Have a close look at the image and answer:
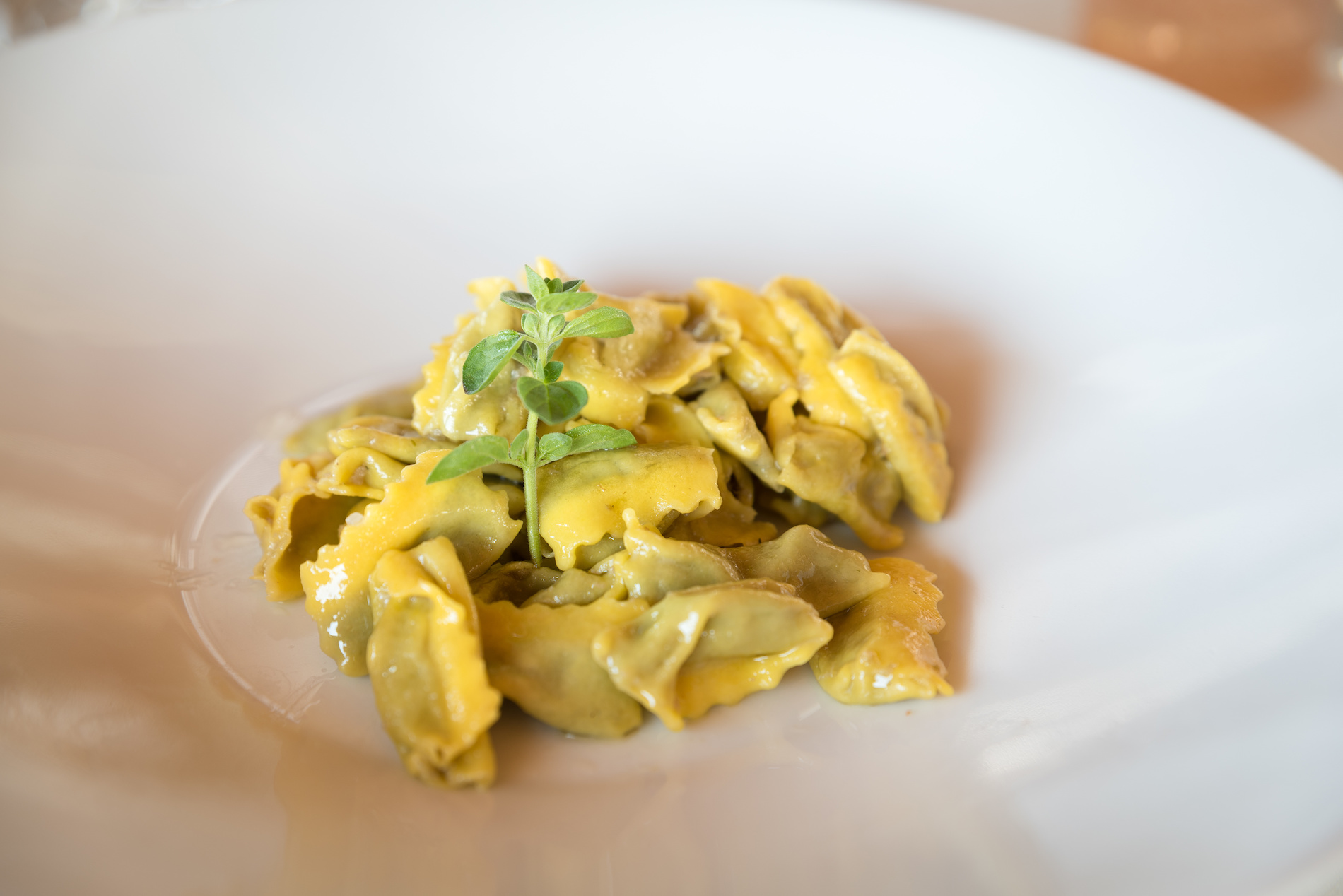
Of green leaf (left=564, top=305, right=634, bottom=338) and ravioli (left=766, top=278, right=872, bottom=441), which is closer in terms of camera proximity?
green leaf (left=564, top=305, right=634, bottom=338)

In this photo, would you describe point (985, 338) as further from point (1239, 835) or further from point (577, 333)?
point (1239, 835)

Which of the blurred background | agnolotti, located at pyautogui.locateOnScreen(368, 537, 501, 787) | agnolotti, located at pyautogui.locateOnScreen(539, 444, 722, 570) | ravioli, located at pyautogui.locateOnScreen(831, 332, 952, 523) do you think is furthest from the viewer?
the blurred background

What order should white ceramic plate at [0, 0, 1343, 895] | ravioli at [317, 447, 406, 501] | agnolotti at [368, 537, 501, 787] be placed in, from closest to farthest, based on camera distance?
1. white ceramic plate at [0, 0, 1343, 895]
2. agnolotti at [368, 537, 501, 787]
3. ravioli at [317, 447, 406, 501]

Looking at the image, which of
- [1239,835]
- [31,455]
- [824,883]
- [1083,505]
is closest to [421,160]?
[31,455]

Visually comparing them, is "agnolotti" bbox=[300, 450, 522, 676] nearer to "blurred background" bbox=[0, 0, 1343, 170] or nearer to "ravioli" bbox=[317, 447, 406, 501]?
"ravioli" bbox=[317, 447, 406, 501]

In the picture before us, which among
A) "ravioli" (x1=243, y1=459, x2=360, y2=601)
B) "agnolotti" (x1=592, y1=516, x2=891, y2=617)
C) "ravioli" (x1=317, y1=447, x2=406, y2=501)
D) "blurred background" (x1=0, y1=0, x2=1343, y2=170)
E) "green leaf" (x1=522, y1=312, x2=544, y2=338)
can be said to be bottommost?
"ravioli" (x1=243, y1=459, x2=360, y2=601)

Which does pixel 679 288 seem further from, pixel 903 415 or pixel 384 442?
pixel 384 442

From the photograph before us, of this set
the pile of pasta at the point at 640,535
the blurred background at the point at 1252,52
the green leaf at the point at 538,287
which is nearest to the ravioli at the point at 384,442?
the pile of pasta at the point at 640,535

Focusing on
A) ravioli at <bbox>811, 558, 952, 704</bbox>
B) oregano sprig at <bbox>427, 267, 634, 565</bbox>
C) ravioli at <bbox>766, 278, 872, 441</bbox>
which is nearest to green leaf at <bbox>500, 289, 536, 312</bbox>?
oregano sprig at <bbox>427, 267, 634, 565</bbox>
